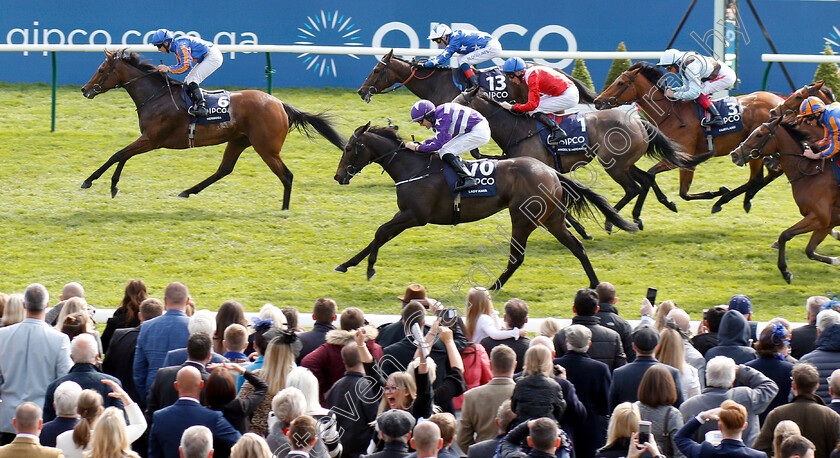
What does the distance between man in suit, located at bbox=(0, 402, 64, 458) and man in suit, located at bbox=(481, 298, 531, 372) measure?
7.72 ft

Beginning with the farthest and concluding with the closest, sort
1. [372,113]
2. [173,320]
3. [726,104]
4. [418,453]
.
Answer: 1. [372,113]
2. [726,104]
3. [173,320]
4. [418,453]

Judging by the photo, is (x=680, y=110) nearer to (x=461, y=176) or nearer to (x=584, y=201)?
(x=584, y=201)

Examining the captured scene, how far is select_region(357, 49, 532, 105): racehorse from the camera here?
12.3 metres

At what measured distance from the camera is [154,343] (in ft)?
19.3

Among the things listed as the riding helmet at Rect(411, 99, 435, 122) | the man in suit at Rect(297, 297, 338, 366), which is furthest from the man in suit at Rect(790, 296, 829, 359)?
the riding helmet at Rect(411, 99, 435, 122)

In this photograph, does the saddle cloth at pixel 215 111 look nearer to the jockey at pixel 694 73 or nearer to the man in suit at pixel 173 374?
the jockey at pixel 694 73

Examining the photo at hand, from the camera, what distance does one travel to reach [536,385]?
4.95m

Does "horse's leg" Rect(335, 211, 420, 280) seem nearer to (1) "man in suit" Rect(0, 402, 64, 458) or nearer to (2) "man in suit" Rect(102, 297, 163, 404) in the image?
(2) "man in suit" Rect(102, 297, 163, 404)

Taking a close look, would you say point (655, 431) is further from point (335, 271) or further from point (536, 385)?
point (335, 271)

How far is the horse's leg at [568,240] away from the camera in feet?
31.2

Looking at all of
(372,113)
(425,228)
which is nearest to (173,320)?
(425,228)

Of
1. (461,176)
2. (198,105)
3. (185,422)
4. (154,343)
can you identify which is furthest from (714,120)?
(185,422)

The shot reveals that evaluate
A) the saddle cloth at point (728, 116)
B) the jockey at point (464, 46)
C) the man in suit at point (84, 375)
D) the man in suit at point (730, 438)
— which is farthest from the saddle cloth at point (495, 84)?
the man in suit at point (730, 438)

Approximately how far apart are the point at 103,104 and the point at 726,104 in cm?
825
